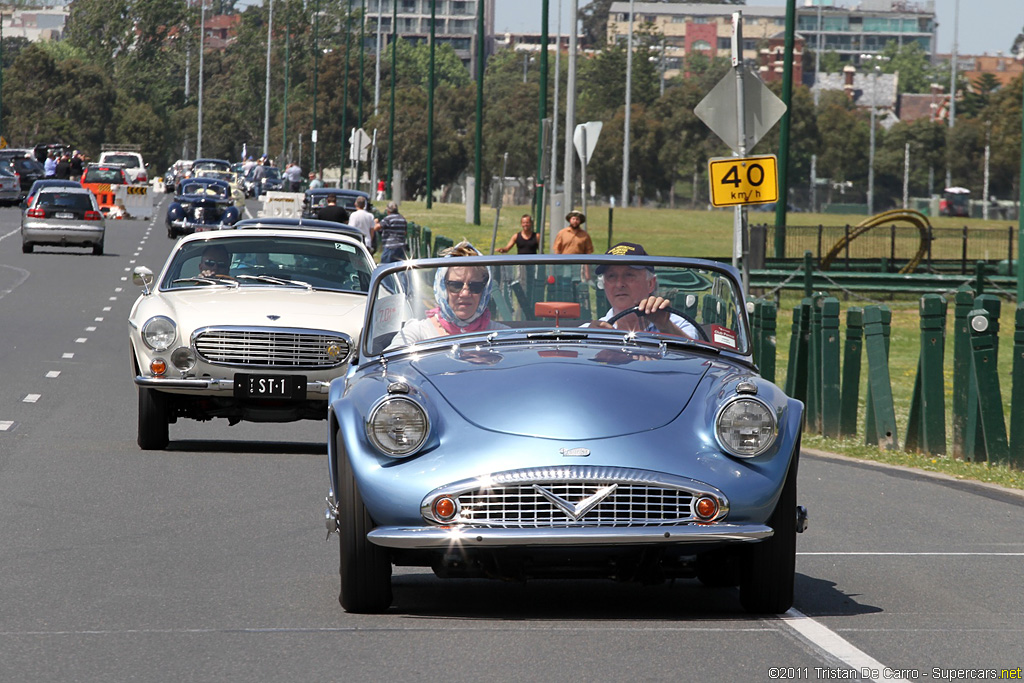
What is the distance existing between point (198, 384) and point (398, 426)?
6695mm

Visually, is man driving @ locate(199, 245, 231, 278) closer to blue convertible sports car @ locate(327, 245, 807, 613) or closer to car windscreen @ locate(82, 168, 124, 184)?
blue convertible sports car @ locate(327, 245, 807, 613)

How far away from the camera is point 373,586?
691 centimetres

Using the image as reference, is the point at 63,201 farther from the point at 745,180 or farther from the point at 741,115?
the point at 745,180

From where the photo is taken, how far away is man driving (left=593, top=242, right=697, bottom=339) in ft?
26.0

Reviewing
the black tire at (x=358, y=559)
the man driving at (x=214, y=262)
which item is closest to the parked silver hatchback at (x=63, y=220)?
the man driving at (x=214, y=262)

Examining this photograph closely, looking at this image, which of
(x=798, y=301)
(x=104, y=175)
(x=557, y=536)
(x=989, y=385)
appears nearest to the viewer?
(x=557, y=536)

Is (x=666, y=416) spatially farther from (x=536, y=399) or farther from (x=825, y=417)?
(x=825, y=417)

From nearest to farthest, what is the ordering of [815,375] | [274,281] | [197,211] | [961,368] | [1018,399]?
[1018,399] → [961,368] → [274,281] → [815,375] → [197,211]

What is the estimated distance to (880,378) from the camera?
15.1 metres

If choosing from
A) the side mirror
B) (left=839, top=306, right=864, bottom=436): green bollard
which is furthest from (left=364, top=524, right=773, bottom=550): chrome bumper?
(left=839, top=306, right=864, bottom=436): green bollard

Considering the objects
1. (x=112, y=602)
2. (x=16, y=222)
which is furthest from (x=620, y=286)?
(x=16, y=222)

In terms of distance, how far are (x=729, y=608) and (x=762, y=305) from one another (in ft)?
33.1

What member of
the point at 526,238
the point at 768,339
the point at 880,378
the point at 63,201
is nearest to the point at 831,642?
the point at 880,378

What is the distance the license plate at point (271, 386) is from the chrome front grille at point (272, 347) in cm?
12
